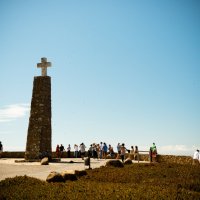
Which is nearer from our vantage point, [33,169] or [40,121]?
[33,169]

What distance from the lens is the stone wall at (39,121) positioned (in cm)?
2367

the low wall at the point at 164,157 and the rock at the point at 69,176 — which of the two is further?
the low wall at the point at 164,157

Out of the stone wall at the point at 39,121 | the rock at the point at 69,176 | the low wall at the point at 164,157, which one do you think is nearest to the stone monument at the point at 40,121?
the stone wall at the point at 39,121

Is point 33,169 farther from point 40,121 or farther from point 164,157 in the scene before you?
point 164,157

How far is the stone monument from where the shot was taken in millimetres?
23656

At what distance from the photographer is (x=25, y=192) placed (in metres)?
9.18

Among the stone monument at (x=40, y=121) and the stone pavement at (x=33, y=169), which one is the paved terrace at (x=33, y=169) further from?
the stone monument at (x=40, y=121)

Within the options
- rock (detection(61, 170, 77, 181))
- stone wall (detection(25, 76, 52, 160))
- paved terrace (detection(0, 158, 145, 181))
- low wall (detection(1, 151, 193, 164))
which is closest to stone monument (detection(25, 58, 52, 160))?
stone wall (detection(25, 76, 52, 160))

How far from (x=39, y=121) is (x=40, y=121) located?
0.10 m

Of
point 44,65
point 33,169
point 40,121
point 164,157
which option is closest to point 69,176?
point 33,169

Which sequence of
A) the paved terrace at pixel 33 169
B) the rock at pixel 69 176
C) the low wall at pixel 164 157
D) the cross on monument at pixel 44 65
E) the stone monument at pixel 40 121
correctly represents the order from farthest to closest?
the low wall at pixel 164 157 < the cross on monument at pixel 44 65 < the stone monument at pixel 40 121 < the paved terrace at pixel 33 169 < the rock at pixel 69 176

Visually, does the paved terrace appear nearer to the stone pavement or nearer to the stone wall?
the stone pavement

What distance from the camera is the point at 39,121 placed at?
24.0 m

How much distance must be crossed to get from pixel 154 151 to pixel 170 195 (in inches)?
684
